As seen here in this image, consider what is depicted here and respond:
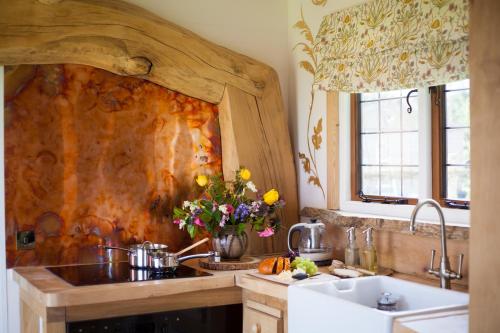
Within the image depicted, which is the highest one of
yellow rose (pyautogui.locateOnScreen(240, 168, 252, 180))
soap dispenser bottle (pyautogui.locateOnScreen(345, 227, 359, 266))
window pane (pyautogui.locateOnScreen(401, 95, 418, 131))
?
window pane (pyautogui.locateOnScreen(401, 95, 418, 131))

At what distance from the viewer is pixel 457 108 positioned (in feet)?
10.5

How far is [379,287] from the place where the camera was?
3096 millimetres

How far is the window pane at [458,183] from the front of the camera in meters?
3.15

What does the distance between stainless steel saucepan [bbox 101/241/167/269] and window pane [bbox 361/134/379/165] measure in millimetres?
1178

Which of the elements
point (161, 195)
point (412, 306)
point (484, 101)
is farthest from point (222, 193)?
point (484, 101)

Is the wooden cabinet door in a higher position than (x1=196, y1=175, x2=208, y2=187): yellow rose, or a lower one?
lower

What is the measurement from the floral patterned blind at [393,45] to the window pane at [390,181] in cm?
45

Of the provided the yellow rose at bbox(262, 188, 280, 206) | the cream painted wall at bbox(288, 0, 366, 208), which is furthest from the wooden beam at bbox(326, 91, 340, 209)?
the yellow rose at bbox(262, 188, 280, 206)

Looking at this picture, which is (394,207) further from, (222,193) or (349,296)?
(222,193)

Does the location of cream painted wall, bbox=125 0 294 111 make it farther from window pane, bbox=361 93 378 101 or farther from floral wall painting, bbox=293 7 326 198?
window pane, bbox=361 93 378 101

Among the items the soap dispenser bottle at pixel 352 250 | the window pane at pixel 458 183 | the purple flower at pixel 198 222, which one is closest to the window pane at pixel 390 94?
the window pane at pixel 458 183

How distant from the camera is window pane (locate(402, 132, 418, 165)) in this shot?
3.42 meters

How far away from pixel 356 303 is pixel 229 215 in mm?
944

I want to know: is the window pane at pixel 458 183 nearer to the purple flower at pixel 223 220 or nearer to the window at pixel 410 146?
the window at pixel 410 146
